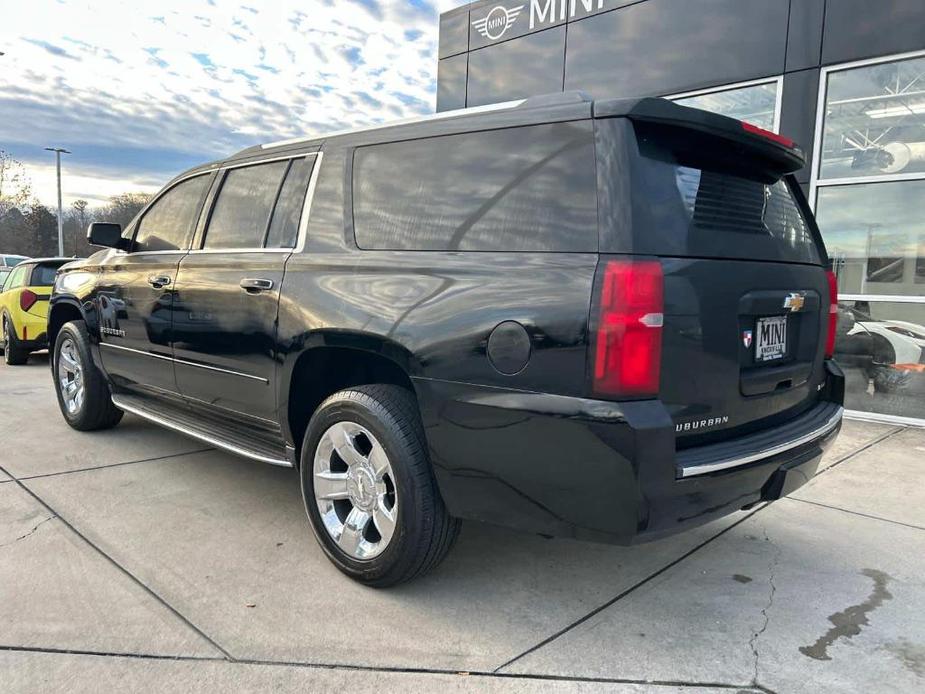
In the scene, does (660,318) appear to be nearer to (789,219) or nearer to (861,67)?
(789,219)

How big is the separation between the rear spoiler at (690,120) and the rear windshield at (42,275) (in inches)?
372

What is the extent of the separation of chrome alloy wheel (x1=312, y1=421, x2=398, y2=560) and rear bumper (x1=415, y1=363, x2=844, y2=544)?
0.34 m

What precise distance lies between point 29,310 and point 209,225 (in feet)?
22.8

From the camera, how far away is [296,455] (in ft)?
11.0

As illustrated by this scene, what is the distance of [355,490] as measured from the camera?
114 inches

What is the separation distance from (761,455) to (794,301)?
700mm

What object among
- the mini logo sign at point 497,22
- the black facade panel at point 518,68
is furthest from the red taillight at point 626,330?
the mini logo sign at point 497,22

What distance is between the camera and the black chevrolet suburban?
2.21m

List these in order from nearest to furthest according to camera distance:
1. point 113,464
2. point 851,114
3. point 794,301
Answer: point 794,301 → point 113,464 → point 851,114

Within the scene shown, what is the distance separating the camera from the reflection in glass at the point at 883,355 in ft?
21.1

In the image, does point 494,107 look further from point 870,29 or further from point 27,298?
point 27,298

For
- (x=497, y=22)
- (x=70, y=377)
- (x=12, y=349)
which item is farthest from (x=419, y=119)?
(x=12, y=349)

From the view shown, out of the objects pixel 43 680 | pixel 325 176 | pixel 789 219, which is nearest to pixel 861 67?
pixel 789 219

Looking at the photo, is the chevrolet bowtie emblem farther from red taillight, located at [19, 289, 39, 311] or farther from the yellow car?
red taillight, located at [19, 289, 39, 311]
